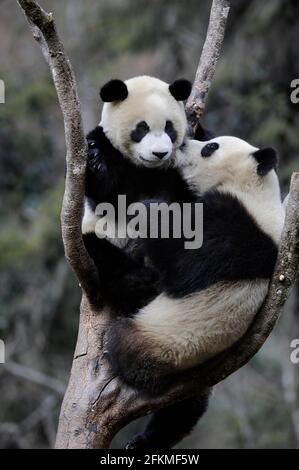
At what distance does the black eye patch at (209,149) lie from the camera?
4367mm

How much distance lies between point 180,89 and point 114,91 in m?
0.44

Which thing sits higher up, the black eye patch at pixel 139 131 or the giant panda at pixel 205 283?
the black eye patch at pixel 139 131

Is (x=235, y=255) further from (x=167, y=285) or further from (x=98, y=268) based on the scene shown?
(x=98, y=268)

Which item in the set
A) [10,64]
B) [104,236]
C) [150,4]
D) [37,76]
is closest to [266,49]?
[150,4]

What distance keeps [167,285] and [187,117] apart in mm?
1329

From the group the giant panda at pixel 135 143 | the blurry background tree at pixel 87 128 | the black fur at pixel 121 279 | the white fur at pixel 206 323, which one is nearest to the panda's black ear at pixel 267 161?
the giant panda at pixel 135 143

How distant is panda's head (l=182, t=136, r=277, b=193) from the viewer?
415 cm

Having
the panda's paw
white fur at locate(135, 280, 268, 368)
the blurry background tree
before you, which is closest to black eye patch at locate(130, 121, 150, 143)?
the panda's paw

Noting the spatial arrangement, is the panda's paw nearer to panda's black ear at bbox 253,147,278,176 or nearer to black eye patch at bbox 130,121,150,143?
black eye patch at bbox 130,121,150,143

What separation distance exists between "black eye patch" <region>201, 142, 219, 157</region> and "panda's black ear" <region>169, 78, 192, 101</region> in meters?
0.38

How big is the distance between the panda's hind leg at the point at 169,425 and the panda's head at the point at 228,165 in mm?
1308

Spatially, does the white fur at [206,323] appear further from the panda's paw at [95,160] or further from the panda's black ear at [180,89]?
the panda's black ear at [180,89]

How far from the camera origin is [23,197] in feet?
32.0

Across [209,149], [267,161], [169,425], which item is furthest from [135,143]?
[169,425]
